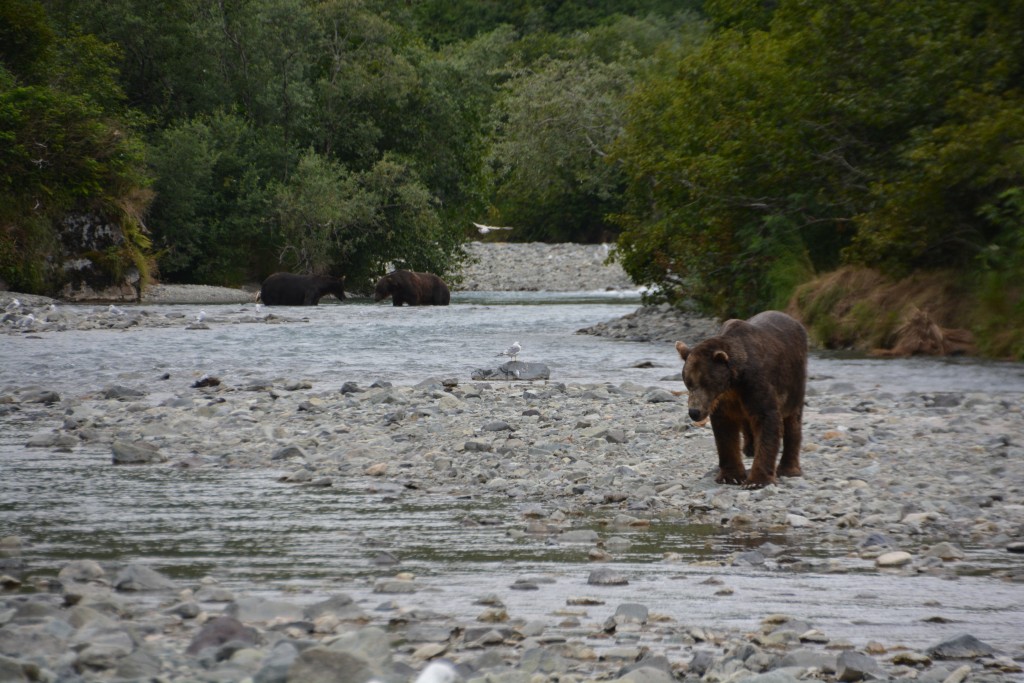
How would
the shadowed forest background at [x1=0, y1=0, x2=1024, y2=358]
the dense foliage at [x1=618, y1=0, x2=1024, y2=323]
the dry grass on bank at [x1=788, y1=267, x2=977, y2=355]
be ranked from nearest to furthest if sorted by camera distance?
the dense foliage at [x1=618, y1=0, x2=1024, y2=323]
the dry grass on bank at [x1=788, y1=267, x2=977, y2=355]
the shadowed forest background at [x1=0, y1=0, x2=1024, y2=358]

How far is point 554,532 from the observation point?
7301mm

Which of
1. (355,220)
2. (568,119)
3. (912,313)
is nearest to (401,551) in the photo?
(912,313)

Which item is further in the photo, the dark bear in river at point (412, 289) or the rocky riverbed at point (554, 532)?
the dark bear in river at point (412, 289)

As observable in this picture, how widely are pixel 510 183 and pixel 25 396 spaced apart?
5147 centimetres

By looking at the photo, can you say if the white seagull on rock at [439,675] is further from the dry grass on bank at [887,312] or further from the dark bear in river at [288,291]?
the dark bear in river at [288,291]

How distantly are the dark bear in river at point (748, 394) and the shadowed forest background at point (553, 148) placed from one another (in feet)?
33.9

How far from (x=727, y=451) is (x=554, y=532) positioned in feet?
6.31

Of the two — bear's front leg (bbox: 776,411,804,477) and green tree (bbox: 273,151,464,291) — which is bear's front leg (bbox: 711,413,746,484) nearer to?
bear's front leg (bbox: 776,411,804,477)

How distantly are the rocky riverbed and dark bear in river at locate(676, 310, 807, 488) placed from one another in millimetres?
250

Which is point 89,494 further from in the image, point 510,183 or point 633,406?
point 510,183

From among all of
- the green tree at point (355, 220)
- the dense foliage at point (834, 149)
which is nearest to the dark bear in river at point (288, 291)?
the green tree at point (355, 220)

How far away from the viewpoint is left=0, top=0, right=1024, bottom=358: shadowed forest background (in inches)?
791

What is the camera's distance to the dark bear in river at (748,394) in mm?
8320

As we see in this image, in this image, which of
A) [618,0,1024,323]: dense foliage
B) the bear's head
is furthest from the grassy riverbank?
the bear's head
